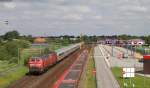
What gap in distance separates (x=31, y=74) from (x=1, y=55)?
34.6 meters

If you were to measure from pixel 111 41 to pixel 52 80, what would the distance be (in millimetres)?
55377

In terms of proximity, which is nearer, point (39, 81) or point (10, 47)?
point (39, 81)

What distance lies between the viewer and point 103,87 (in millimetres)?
46219

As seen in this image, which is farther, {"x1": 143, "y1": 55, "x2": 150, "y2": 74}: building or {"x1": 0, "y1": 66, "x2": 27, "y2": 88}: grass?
{"x1": 143, "y1": 55, "x2": 150, "y2": 74}: building

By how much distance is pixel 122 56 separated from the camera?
4552 inches

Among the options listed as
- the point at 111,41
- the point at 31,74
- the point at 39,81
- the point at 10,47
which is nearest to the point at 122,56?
the point at 111,41

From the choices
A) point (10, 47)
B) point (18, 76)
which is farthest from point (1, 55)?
point (18, 76)

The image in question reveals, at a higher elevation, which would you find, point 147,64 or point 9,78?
point 147,64

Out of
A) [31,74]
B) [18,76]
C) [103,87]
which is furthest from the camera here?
[31,74]

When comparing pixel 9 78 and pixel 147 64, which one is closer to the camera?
pixel 9 78

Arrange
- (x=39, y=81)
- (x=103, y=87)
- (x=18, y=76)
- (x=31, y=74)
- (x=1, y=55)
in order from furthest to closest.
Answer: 1. (x=1, y=55)
2. (x=31, y=74)
3. (x=18, y=76)
4. (x=39, y=81)
5. (x=103, y=87)

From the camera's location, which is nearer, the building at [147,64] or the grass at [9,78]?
the grass at [9,78]

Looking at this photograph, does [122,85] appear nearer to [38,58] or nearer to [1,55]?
[38,58]

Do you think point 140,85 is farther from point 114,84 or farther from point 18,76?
point 18,76
